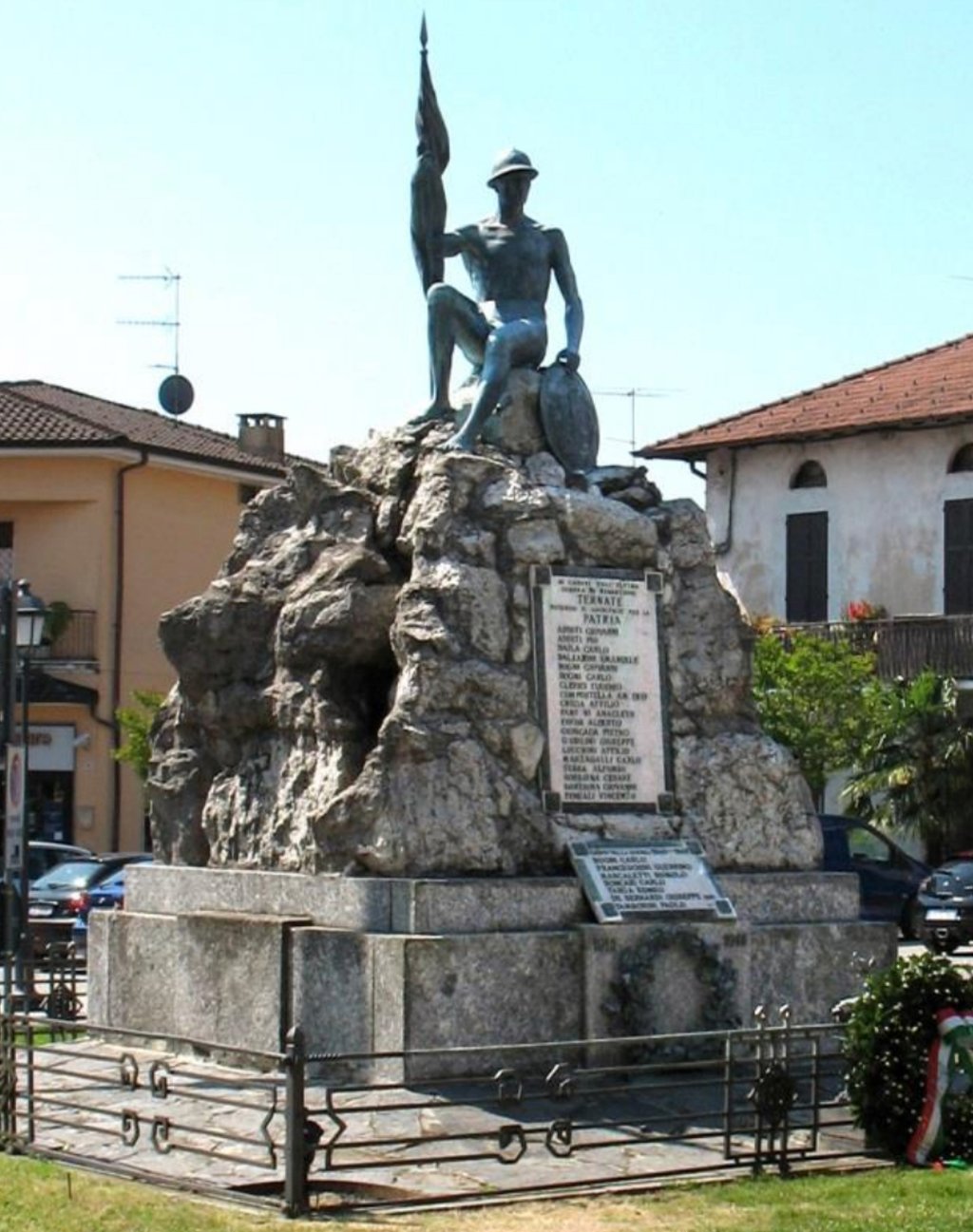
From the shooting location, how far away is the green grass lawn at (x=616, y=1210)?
10.2 metres

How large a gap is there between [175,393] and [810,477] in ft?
41.0

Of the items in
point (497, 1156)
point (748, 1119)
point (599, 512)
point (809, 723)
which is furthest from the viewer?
point (809, 723)

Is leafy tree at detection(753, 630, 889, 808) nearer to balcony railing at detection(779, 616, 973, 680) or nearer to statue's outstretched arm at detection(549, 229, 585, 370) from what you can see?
balcony railing at detection(779, 616, 973, 680)

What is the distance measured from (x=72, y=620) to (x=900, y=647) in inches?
541

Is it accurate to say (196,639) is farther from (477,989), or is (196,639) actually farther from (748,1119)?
(748,1119)

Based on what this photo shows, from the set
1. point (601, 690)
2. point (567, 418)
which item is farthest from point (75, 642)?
point (601, 690)

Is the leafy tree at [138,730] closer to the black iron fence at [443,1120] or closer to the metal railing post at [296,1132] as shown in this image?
the black iron fence at [443,1120]

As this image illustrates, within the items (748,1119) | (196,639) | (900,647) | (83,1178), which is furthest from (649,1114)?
(900,647)

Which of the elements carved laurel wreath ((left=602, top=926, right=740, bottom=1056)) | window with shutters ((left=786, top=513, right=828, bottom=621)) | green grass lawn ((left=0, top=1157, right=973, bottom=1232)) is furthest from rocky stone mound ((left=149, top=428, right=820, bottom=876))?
window with shutters ((left=786, top=513, right=828, bottom=621))

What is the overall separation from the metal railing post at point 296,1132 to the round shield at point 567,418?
562cm

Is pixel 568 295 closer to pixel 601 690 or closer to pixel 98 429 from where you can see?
pixel 601 690

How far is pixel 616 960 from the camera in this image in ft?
45.0

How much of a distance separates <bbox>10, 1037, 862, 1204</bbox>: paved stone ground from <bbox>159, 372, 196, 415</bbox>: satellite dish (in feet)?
120

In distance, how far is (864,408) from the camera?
44.5 m
